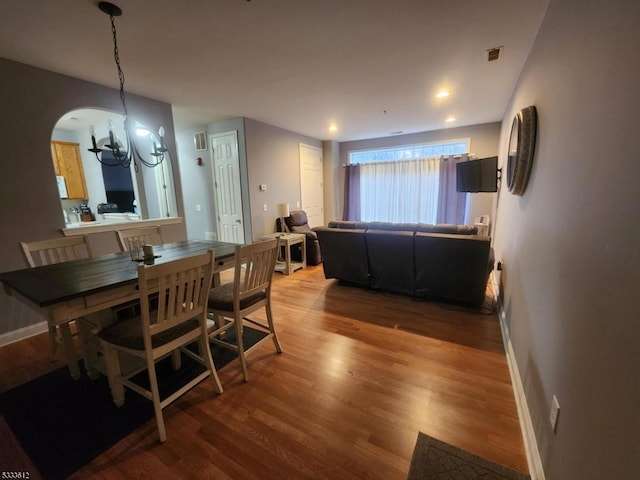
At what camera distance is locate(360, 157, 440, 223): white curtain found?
5.79 m

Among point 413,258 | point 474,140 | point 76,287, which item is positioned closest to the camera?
point 76,287

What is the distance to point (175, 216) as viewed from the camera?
3705 millimetres

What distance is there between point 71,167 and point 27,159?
288 centimetres

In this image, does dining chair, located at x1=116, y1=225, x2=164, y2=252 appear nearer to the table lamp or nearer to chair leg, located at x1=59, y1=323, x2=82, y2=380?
chair leg, located at x1=59, y1=323, x2=82, y2=380

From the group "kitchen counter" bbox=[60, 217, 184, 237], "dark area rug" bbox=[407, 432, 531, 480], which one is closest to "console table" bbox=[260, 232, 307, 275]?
"kitchen counter" bbox=[60, 217, 184, 237]

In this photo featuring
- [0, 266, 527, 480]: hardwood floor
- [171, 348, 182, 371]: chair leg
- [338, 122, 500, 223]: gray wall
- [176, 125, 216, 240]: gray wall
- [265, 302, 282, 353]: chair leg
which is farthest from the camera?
[338, 122, 500, 223]: gray wall

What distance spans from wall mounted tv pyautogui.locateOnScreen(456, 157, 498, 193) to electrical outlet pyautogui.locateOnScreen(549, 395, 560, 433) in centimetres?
290

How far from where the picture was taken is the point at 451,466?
1337 millimetres

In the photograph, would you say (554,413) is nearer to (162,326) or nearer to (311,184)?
(162,326)

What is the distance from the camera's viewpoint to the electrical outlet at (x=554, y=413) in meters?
1.14

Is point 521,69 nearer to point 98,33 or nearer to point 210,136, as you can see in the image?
point 98,33

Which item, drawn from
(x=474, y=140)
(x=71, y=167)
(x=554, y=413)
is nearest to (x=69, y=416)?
(x=554, y=413)

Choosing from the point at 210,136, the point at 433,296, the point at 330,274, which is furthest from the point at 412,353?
the point at 210,136

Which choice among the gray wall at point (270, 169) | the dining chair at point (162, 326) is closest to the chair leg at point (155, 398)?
the dining chair at point (162, 326)
